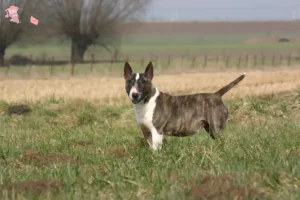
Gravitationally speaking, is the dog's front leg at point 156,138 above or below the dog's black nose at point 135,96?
below

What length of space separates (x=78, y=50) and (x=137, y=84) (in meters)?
70.1

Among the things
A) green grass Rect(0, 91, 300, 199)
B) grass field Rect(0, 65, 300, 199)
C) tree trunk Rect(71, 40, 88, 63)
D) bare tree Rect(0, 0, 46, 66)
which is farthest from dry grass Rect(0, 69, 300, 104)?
tree trunk Rect(71, 40, 88, 63)

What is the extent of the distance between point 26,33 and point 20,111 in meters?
53.9

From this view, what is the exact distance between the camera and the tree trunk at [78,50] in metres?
78.8

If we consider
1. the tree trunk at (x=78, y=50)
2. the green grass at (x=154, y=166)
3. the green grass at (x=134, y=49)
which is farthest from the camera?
the green grass at (x=134, y=49)

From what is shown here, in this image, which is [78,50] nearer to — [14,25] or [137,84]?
[14,25]

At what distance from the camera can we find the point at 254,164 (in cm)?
797

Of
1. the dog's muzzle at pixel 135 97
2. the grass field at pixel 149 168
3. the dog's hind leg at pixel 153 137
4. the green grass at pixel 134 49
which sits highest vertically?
the dog's muzzle at pixel 135 97

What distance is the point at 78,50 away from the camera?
268ft

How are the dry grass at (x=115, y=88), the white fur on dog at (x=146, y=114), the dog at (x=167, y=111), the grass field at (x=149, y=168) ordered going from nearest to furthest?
the grass field at (x=149, y=168) → the dog at (x=167, y=111) → the white fur on dog at (x=146, y=114) → the dry grass at (x=115, y=88)

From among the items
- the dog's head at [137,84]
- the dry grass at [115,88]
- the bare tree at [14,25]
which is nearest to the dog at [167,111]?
the dog's head at [137,84]

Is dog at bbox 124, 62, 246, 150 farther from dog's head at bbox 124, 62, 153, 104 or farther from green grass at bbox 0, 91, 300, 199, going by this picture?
green grass at bbox 0, 91, 300, 199

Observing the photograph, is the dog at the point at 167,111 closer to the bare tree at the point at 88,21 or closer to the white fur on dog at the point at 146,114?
the white fur on dog at the point at 146,114

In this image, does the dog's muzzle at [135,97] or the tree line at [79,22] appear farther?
the tree line at [79,22]
